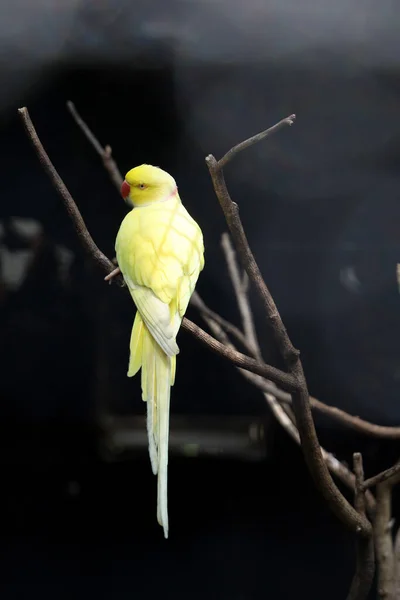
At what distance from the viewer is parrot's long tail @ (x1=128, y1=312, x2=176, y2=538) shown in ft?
1.78

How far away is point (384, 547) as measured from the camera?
0.75 meters

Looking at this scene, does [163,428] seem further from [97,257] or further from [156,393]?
[97,257]

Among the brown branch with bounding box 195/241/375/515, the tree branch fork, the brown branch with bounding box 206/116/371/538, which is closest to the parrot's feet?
the tree branch fork

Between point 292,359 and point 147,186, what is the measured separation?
0.22 metres

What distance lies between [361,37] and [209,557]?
0.96 m

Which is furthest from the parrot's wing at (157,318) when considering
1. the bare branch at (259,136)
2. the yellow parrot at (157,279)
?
the bare branch at (259,136)

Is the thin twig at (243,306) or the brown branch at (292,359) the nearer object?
the brown branch at (292,359)

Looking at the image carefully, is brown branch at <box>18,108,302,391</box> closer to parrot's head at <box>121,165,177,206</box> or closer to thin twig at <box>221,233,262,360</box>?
parrot's head at <box>121,165,177,206</box>

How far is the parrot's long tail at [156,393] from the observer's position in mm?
544

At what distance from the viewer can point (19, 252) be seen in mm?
1129

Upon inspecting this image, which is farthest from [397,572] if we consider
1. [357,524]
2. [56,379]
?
[56,379]

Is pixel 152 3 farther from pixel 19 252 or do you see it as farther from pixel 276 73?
pixel 19 252

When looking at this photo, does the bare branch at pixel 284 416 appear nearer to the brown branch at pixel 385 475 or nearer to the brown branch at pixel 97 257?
the brown branch at pixel 385 475

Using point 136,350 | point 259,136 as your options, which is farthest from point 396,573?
point 259,136
